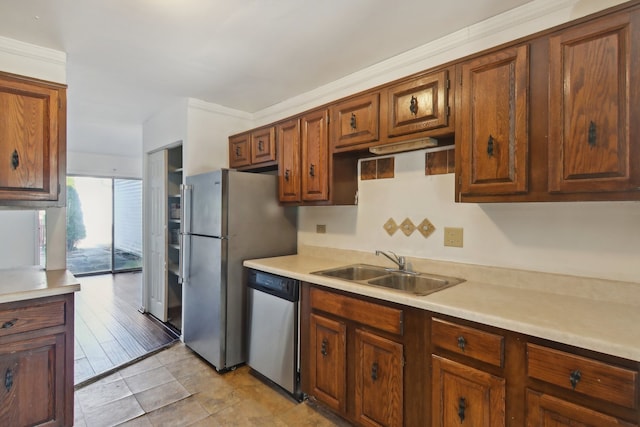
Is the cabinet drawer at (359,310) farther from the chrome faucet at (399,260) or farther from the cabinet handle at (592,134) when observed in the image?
the cabinet handle at (592,134)

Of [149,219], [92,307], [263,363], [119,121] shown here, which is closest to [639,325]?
[263,363]

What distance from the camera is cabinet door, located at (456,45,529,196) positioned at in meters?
1.55

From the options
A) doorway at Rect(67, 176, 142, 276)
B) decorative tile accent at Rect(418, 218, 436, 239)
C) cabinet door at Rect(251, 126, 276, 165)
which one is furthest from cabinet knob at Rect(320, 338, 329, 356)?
doorway at Rect(67, 176, 142, 276)

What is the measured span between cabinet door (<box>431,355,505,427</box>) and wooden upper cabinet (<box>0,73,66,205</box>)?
2.40 meters

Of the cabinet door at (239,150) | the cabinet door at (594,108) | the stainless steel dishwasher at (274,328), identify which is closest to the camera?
the cabinet door at (594,108)

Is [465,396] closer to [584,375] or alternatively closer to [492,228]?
[584,375]

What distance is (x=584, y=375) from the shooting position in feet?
3.82

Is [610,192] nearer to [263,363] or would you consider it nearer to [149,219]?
[263,363]

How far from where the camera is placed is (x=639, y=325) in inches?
49.2

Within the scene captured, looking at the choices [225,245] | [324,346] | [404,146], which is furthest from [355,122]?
[324,346]

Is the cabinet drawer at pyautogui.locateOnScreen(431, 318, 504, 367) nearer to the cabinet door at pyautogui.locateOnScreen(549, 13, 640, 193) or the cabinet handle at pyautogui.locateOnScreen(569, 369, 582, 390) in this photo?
the cabinet handle at pyautogui.locateOnScreen(569, 369, 582, 390)

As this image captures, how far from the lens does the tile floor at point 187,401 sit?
208 centimetres

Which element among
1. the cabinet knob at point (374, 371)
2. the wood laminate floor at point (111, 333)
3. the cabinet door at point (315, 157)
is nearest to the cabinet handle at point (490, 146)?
the cabinet door at point (315, 157)

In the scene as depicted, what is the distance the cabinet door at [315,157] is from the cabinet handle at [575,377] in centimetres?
169
